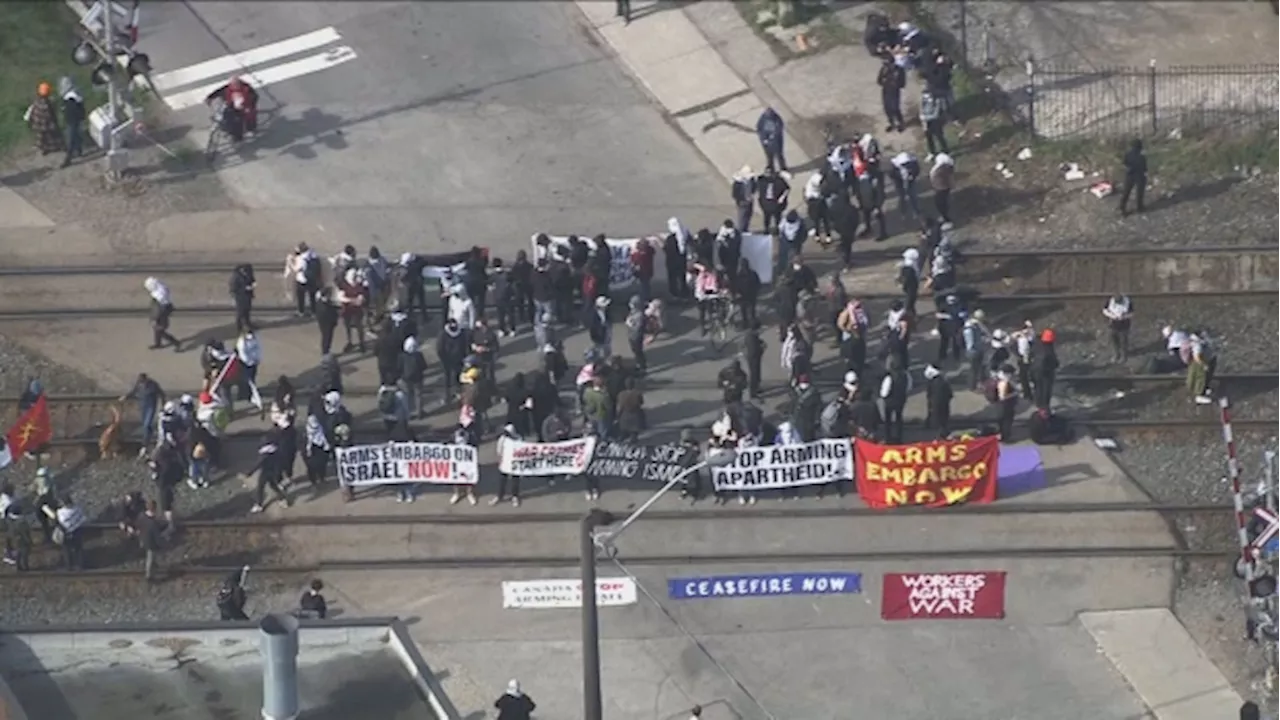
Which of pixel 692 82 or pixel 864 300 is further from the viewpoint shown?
pixel 692 82

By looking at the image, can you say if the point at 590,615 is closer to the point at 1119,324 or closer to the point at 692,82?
the point at 1119,324

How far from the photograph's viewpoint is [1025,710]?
4341 centimetres

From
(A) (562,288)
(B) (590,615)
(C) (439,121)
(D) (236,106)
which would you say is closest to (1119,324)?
(A) (562,288)

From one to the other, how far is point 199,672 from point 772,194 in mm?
15448

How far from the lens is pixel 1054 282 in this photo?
5138cm

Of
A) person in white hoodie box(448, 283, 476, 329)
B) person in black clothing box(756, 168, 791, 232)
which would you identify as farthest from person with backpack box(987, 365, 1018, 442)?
person in white hoodie box(448, 283, 476, 329)

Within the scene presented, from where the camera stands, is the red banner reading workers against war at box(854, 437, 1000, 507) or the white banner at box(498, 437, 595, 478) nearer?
the red banner reading workers against war at box(854, 437, 1000, 507)

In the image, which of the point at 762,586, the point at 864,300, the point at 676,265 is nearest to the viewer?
the point at 762,586

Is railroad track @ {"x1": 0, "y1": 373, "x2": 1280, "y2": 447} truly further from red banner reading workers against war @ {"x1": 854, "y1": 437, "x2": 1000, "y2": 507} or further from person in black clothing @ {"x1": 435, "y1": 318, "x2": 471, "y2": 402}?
red banner reading workers against war @ {"x1": 854, "y1": 437, "x2": 1000, "y2": 507}

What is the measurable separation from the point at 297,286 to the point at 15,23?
11.5m

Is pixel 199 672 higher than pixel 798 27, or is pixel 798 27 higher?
pixel 798 27

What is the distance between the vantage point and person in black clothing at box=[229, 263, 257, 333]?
49625mm

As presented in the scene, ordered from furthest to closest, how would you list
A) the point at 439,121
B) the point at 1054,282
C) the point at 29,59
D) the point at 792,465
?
1. the point at 29,59
2. the point at 439,121
3. the point at 1054,282
4. the point at 792,465

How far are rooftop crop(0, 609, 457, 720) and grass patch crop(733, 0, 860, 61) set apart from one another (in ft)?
67.0
